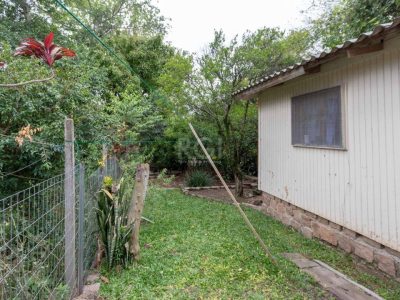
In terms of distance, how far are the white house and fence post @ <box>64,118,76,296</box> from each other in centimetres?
316

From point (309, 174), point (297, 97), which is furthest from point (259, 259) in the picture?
point (297, 97)

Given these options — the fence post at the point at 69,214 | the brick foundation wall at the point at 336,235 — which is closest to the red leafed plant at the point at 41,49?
the fence post at the point at 69,214

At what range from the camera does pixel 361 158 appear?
3928mm

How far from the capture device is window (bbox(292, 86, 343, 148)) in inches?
173

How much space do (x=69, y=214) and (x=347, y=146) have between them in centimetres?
355

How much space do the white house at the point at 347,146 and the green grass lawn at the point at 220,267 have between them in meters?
0.41

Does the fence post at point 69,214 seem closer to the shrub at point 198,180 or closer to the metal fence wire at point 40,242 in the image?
the metal fence wire at point 40,242

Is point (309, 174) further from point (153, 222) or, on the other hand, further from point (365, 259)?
point (153, 222)

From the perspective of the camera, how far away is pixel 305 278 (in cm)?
344

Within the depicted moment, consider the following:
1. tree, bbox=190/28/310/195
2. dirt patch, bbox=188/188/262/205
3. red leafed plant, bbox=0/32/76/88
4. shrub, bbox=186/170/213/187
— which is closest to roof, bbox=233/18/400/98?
tree, bbox=190/28/310/195

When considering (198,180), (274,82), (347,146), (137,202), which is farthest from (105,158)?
(198,180)

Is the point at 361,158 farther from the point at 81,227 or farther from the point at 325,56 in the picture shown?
the point at 81,227

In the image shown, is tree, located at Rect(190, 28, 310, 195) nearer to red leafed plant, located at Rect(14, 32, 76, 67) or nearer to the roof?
the roof

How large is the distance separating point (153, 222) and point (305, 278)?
321 centimetres
